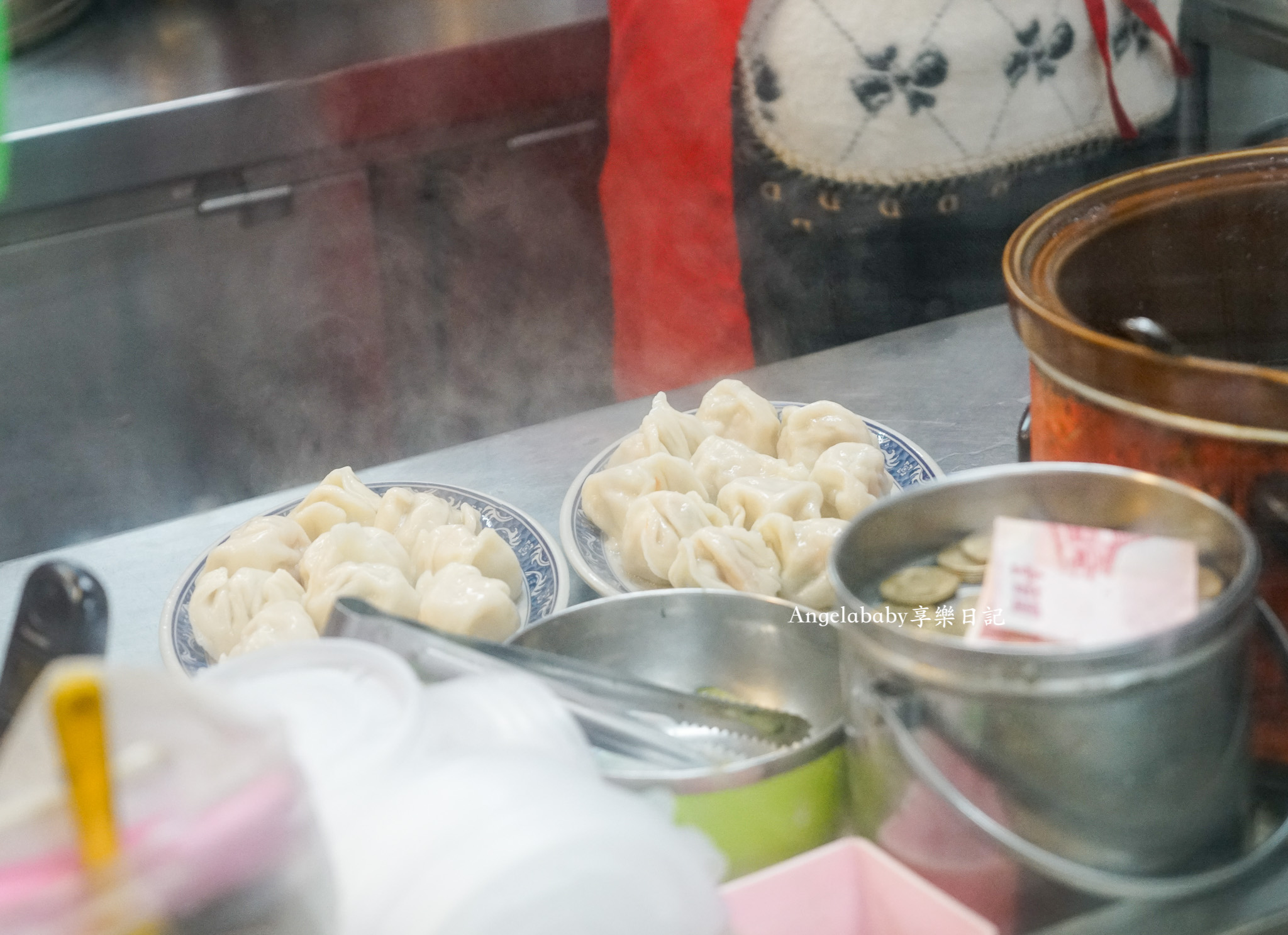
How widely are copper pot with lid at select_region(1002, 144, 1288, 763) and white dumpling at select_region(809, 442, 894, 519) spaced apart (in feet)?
0.98

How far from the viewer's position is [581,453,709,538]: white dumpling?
50.6 inches

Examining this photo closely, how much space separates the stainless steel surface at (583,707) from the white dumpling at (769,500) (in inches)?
17.6

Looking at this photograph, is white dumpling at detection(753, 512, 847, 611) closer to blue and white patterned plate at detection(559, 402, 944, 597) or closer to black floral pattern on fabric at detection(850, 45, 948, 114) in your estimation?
blue and white patterned plate at detection(559, 402, 944, 597)

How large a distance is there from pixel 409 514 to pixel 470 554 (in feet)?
0.48

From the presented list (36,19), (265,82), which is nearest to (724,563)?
(265,82)

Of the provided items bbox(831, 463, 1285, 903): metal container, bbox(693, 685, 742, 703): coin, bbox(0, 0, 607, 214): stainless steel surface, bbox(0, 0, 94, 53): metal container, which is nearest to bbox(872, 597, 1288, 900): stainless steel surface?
bbox(831, 463, 1285, 903): metal container

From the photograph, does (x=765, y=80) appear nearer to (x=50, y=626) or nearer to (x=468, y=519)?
(x=468, y=519)

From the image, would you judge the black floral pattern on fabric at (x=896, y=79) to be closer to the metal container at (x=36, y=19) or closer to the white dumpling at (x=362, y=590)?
the white dumpling at (x=362, y=590)

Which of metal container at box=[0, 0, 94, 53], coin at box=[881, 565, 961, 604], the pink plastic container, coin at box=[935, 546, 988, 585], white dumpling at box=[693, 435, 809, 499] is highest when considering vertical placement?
metal container at box=[0, 0, 94, 53]

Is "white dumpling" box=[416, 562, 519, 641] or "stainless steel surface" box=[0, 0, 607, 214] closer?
"white dumpling" box=[416, 562, 519, 641]

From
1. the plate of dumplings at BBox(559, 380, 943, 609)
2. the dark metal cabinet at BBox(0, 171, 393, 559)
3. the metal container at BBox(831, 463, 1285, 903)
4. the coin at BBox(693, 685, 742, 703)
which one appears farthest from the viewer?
the dark metal cabinet at BBox(0, 171, 393, 559)

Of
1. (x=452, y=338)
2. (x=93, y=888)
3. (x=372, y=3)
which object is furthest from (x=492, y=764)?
(x=372, y=3)

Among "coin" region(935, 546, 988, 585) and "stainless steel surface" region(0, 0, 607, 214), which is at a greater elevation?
"stainless steel surface" region(0, 0, 607, 214)

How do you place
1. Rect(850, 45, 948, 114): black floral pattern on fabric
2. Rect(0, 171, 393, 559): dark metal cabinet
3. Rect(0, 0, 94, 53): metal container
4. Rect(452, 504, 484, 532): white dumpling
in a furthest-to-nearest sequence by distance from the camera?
Rect(0, 0, 94, 53): metal container < Rect(0, 171, 393, 559): dark metal cabinet < Rect(850, 45, 948, 114): black floral pattern on fabric < Rect(452, 504, 484, 532): white dumpling
